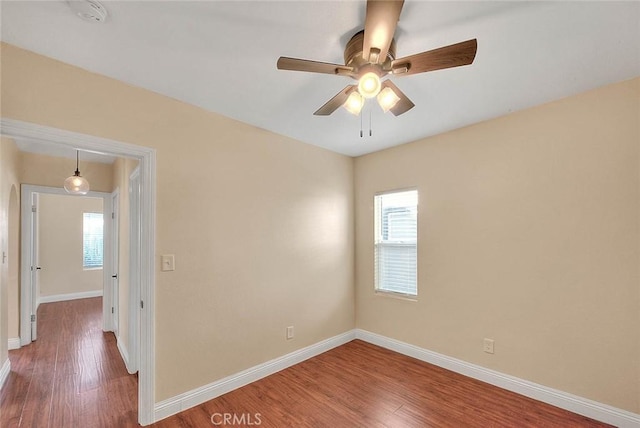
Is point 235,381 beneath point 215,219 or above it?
beneath

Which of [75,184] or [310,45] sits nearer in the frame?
[310,45]

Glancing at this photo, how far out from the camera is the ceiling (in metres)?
1.41

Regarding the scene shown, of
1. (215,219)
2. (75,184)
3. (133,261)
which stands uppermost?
(75,184)

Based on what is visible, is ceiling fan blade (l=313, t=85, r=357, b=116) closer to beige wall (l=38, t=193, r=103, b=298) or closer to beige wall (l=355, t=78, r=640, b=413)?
beige wall (l=355, t=78, r=640, b=413)

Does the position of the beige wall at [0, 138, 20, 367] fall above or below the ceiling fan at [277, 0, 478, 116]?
below

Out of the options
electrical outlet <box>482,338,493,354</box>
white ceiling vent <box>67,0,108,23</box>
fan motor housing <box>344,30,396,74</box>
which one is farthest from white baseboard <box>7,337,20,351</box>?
electrical outlet <box>482,338,493,354</box>

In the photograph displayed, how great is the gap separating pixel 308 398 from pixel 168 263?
5.42ft

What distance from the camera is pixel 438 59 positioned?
1398mm

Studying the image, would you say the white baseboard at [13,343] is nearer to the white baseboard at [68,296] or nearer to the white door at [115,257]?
the white door at [115,257]

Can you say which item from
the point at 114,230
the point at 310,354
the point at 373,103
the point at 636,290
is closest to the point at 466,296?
the point at 636,290

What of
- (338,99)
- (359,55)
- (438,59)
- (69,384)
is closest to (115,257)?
(69,384)

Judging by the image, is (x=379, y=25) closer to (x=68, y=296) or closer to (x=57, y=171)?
(x=57, y=171)

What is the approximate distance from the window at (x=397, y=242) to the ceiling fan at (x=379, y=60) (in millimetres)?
1907

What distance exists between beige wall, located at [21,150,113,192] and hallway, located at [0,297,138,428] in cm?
214
